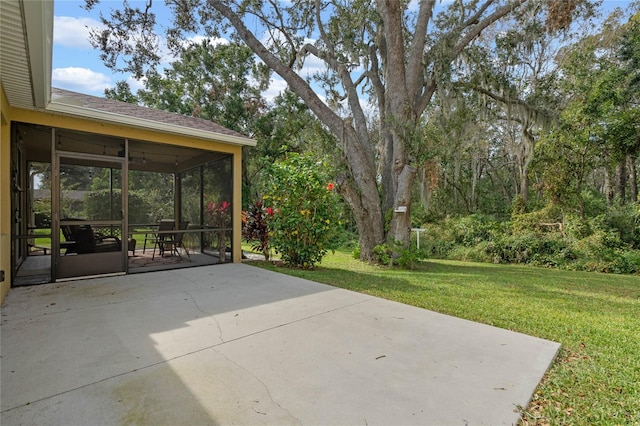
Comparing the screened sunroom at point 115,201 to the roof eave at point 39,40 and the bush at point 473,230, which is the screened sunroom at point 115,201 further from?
the bush at point 473,230

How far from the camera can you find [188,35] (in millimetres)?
9172

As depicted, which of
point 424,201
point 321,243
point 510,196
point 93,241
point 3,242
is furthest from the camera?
point 510,196

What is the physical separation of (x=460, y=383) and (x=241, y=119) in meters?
12.2

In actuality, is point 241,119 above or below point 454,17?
below

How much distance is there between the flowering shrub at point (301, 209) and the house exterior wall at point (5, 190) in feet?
13.0

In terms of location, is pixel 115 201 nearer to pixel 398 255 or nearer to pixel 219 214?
pixel 219 214

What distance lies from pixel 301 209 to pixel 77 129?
13.1 feet

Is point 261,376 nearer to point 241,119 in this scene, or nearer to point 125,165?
point 125,165

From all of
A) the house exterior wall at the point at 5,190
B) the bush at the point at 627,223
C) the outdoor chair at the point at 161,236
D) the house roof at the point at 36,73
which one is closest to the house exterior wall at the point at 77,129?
the house exterior wall at the point at 5,190

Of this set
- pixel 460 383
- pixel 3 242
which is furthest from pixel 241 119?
pixel 460 383

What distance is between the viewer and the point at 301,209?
6.21 meters

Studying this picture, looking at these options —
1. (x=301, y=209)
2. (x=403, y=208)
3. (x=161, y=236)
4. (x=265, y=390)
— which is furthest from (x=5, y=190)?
(x=403, y=208)

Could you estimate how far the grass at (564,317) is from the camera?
6.43 feet

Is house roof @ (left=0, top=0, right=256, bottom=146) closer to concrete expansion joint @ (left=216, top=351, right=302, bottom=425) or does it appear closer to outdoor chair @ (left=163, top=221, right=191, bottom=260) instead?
outdoor chair @ (left=163, top=221, right=191, bottom=260)
